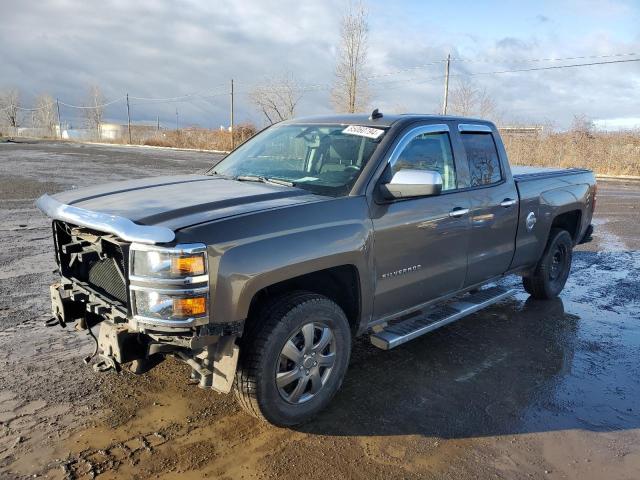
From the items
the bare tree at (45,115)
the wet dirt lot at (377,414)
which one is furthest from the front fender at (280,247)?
the bare tree at (45,115)

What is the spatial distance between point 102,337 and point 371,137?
2.29 meters

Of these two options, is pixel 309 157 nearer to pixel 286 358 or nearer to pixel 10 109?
pixel 286 358

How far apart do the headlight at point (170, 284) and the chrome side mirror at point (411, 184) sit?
1.44 metres

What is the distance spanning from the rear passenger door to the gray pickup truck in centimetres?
2

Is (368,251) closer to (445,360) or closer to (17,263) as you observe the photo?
→ (445,360)

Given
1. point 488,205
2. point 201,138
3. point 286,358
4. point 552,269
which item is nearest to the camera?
point 286,358

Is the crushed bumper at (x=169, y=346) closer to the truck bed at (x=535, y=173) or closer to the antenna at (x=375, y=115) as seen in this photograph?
the antenna at (x=375, y=115)

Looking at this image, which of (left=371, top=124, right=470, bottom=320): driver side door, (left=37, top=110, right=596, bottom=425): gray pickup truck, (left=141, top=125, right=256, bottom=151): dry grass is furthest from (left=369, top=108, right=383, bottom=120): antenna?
(left=141, top=125, right=256, bottom=151): dry grass

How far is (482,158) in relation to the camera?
4.76 metres

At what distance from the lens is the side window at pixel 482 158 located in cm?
457

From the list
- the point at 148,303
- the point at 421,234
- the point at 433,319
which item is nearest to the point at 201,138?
the point at 433,319

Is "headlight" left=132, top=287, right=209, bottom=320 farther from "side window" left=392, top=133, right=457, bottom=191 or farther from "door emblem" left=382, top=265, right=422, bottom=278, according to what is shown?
"side window" left=392, top=133, right=457, bottom=191

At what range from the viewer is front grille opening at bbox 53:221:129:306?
2990 millimetres

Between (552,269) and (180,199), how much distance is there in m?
4.55
